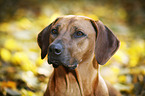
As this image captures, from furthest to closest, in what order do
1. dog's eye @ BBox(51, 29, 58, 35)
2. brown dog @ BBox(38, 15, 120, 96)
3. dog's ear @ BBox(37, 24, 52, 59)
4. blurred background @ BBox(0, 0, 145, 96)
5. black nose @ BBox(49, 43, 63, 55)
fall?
1. blurred background @ BBox(0, 0, 145, 96)
2. dog's ear @ BBox(37, 24, 52, 59)
3. dog's eye @ BBox(51, 29, 58, 35)
4. brown dog @ BBox(38, 15, 120, 96)
5. black nose @ BBox(49, 43, 63, 55)

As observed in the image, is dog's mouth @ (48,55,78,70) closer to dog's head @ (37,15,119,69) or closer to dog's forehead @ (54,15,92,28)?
dog's head @ (37,15,119,69)

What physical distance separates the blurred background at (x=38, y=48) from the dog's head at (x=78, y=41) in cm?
138

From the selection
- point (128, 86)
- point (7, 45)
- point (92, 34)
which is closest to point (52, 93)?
point (92, 34)

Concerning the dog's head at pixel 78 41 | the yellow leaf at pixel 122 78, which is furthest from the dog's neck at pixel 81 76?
the yellow leaf at pixel 122 78

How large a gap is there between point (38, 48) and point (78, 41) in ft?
14.6

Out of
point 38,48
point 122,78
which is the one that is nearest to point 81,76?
point 122,78

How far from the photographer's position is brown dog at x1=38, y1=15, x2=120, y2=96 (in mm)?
2932

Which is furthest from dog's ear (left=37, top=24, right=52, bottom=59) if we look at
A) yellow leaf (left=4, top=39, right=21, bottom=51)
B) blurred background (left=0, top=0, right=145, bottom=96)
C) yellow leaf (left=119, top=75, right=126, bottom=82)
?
yellow leaf (left=4, top=39, right=21, bottom=51)

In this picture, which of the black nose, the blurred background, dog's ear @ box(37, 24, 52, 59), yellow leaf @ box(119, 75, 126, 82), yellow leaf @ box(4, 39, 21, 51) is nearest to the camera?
the black nose

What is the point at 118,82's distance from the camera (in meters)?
4.92

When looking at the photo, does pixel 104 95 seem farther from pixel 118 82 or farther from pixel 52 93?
pixel 118 82

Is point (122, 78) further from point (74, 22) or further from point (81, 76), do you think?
point (74, 22)

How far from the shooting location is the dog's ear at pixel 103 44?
9.87 ft

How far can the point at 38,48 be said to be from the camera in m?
7.18
